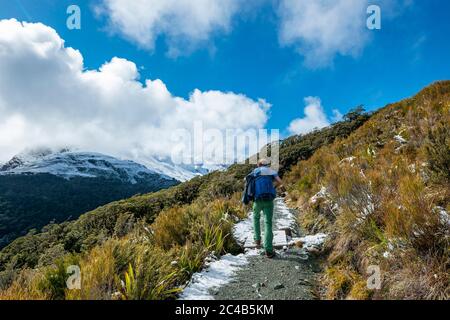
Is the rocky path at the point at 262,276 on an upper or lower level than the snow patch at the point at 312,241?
lower

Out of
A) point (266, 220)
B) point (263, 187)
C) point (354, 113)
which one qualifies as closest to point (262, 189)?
point (263, 187)

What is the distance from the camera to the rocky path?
159 inches

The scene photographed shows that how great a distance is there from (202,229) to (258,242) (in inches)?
45.1

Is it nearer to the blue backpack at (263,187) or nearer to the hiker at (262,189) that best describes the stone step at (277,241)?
the hiker at (262,189)

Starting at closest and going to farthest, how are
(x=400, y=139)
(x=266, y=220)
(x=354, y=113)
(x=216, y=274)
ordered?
1. (x=216, y=274)
2. (x=266, y=220)
3. (x=400, y=139)
4. (x=354, y=113)

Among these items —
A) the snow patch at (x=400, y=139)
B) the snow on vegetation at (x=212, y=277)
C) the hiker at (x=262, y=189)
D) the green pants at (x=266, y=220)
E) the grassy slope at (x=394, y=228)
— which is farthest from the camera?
the snow patch at (x=400, y=139)

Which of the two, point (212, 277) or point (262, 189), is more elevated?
point (262, 189)

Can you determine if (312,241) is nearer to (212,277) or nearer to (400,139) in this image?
(212,277)

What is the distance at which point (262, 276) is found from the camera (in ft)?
15.5

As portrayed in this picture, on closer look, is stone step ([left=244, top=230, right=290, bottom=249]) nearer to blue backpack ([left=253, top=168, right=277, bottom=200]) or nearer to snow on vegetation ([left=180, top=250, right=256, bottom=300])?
snow on vegetation ([left=180, top=250, right=256, bottom=300])

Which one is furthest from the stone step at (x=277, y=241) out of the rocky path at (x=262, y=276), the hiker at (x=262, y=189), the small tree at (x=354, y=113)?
the small tree at (x=354, y=113)

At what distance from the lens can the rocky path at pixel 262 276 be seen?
13.3 ft
